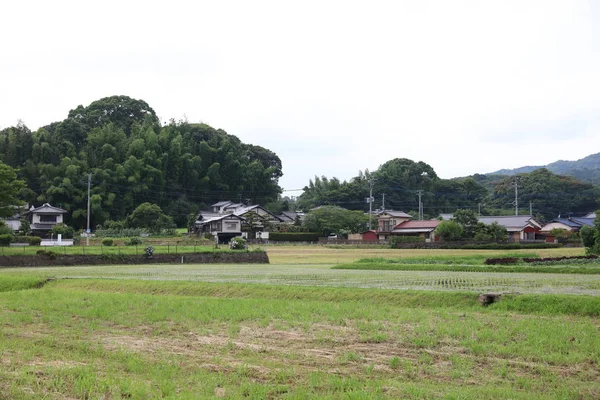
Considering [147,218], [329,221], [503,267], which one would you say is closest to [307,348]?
[503,267]

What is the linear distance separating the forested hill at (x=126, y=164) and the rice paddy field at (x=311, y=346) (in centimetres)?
6269

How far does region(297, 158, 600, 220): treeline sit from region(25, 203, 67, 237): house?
48.6 meters

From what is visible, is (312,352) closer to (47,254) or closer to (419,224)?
(47,254)

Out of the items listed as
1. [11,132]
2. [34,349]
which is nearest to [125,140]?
[11,132]

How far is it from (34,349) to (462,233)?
58979 mm

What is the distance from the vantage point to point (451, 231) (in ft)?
207

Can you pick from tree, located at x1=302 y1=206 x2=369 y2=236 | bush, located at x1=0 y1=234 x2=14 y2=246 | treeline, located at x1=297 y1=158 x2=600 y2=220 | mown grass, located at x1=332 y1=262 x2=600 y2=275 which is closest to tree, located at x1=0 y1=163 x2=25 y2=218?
bush, located at x1=0 y1=234 x2=14 y2=246

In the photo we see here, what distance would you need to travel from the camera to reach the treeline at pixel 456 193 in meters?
112

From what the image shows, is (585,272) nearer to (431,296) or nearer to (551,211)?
(431,296)

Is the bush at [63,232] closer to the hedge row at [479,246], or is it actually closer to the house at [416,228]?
the hedge row at [479,246]

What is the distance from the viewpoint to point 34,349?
9.88 meters

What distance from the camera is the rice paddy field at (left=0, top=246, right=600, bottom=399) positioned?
293 inches

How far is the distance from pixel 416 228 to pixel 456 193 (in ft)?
133

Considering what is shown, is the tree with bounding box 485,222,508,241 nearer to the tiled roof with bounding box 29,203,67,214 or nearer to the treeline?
the treeline
